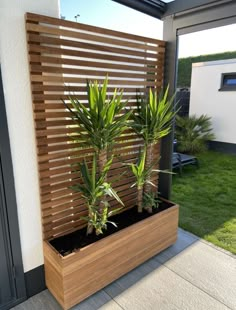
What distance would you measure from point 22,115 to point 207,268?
2194 millimetres

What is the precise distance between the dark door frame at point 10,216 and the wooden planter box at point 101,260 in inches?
8.4

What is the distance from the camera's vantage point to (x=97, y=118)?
178cm

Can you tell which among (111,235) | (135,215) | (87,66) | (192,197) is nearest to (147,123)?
(87,66)

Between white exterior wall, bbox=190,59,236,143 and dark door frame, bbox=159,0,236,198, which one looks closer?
dark door frame, bbox=159,0,236,198

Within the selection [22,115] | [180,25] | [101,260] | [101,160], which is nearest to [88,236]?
[101,260]

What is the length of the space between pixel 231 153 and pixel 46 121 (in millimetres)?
6307

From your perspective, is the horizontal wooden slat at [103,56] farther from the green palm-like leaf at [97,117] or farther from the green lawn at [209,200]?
the green lawn at [209,200]

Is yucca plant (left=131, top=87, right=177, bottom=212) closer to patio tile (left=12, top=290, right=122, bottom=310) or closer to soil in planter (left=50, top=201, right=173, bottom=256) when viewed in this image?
soil in planter (left=50, top=201, right=173, bottom=256)

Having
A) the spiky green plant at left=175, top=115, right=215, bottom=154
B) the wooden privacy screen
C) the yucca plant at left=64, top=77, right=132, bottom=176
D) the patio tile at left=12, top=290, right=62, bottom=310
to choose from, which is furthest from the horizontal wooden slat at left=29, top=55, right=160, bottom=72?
the spiky green plant at left=175, top=115, right=215, bottom=154

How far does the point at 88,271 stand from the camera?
1.85 m

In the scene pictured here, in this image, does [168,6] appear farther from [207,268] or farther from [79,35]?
[207,268]

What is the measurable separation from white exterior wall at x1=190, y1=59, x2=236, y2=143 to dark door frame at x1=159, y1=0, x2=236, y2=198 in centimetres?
470

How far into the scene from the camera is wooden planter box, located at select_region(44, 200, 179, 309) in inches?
69.3

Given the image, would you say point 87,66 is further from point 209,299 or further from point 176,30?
point 209,299
